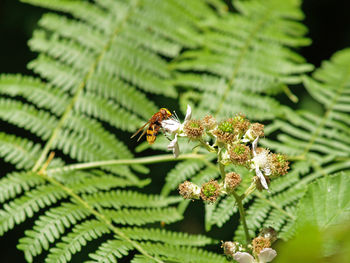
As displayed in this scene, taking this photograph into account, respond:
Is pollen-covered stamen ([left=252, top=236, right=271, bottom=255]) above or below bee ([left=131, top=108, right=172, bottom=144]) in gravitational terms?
below

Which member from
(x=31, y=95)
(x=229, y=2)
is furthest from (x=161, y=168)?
(x=229, y=2)

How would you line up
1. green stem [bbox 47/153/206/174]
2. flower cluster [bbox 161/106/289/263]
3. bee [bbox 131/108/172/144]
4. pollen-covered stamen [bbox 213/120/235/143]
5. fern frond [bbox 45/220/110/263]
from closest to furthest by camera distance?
1. flower cluster [bbox 161/106/289/263]
2. pollen-covered stamen [bbox 213/120/235/143]
3. fern frond [bbox 45/220/110/263]
4. bee [bbox 131/108/172/144]
5. green stem [bbox 47/153/206/174]

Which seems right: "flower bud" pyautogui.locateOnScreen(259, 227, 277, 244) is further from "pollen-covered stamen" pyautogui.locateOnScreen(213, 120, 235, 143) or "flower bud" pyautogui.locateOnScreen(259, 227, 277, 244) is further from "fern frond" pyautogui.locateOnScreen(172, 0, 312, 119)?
"fern frond" pyautogui.locateOnScreen(172, 0, 312, 119)

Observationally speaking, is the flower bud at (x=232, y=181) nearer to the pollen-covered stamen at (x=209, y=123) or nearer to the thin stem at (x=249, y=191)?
the thin stem at (x=249, y=191)

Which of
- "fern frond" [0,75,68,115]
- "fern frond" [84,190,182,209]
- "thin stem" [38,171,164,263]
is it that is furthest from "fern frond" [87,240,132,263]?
"fern frond" [0,75,68,115]

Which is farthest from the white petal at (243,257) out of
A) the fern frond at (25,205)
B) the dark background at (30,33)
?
the dark background at (30,33)

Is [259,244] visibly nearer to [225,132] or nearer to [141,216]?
[225,132]

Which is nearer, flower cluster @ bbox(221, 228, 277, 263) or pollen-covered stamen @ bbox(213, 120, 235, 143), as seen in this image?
flower cluster @ bbox(221, 228, 277, 263)
